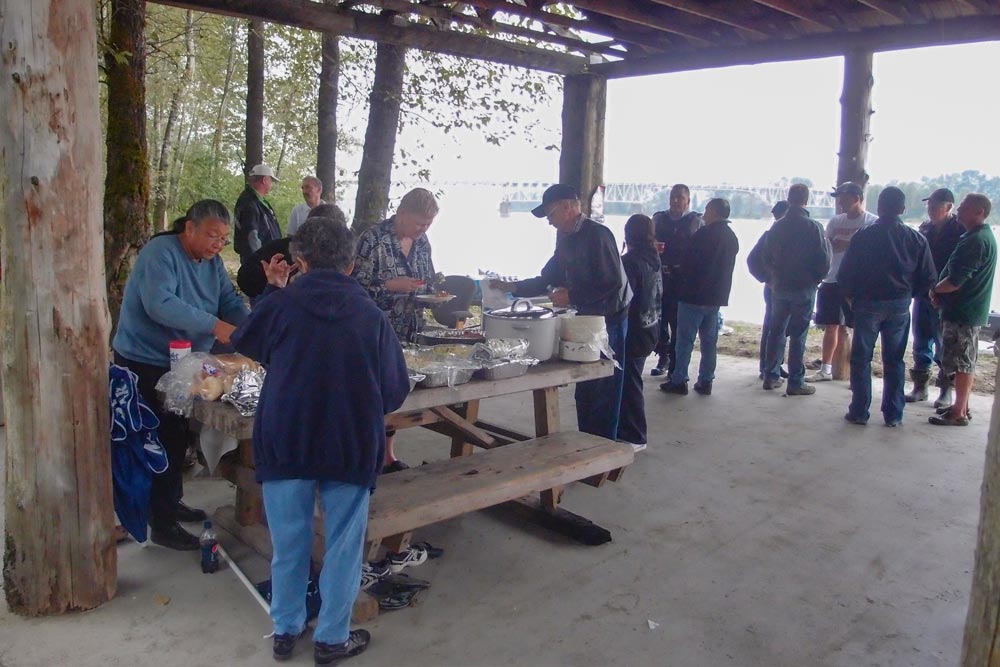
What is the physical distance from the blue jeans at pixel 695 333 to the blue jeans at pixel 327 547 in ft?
15.7

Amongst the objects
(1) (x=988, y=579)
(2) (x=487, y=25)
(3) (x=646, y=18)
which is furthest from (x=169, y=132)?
(1) (x=988, y=579)

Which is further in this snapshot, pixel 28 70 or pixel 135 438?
pixel 135 438

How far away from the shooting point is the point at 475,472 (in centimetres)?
363

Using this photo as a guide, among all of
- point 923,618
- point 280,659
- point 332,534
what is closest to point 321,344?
point 332,534

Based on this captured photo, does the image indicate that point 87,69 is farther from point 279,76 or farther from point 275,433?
point 279,76

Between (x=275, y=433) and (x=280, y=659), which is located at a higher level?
(x=275, y=433)

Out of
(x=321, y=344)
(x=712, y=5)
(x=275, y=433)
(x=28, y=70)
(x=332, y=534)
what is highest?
(x=712, y=5)

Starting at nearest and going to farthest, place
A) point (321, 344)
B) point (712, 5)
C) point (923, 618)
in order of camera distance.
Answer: point (321, 344)
point (923, 618)
point (712, 5)

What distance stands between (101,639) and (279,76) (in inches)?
635

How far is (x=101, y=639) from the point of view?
2.95 metres

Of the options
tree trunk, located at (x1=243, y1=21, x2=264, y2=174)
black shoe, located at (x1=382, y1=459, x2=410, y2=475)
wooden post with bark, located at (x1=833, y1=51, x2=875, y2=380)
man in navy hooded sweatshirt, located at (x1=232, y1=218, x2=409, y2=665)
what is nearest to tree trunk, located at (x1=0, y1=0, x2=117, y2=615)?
man in navy hooded sweatshirt, located at (x1=232, y1=218, x2=409, y2=665)

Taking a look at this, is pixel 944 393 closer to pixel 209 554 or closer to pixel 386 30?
pixel 386 30

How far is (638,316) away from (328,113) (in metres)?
5.93

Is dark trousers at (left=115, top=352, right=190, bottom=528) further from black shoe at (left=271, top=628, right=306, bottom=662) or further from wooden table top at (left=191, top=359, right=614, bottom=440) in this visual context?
black shoe at (left=271, top=628, right=306, bottom=662)
